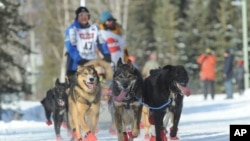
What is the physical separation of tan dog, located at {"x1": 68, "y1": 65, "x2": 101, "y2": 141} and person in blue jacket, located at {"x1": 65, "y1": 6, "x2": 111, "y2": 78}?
5.23 feet

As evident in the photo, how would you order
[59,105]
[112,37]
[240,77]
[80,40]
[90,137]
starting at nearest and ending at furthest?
1. [90,137]
2. [59,105]
3. [80,40]
4. [112,37]
5. [240,77]

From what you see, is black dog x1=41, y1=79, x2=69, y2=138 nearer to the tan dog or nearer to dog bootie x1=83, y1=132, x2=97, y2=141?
the tan dog

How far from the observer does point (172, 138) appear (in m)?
10.1

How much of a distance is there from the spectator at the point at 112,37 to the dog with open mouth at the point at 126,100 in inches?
140

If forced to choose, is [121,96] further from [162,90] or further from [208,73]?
[208,73]

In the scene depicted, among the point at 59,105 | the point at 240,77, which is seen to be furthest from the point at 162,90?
the point at 240,77

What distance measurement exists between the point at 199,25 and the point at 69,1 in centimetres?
1090

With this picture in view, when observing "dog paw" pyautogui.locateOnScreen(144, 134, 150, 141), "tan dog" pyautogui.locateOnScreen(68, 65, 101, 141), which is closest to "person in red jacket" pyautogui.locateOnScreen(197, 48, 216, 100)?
"dog paw" pyautogui.locateOnScreen(144, 134, 150, 141)

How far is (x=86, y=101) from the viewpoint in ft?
33.8

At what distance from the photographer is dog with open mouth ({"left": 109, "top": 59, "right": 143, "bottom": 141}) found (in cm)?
933

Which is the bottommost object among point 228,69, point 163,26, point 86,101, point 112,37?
point 163,26

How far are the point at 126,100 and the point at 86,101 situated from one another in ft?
3.72

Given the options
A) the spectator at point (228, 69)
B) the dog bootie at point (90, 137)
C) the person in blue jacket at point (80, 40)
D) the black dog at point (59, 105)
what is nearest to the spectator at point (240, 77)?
the spectator at point (228, 69)

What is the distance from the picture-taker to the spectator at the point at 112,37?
517 inches
